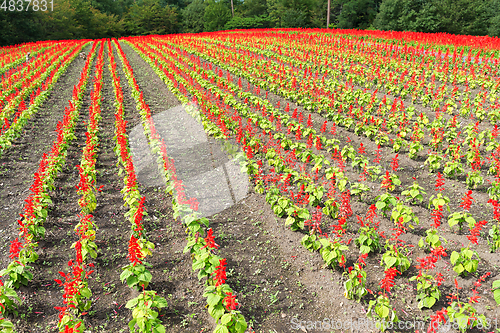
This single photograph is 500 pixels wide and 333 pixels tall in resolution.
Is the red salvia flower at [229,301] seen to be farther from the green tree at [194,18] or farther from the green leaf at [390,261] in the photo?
the green tree at [194,18]

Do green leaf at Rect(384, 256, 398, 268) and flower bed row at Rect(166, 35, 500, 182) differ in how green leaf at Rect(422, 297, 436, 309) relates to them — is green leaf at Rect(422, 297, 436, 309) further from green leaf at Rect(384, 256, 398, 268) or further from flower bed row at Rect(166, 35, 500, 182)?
flower bed row at Rect(166, 35, 500, 182)

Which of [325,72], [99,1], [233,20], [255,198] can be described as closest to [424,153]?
[255,198]

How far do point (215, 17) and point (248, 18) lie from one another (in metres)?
6.41

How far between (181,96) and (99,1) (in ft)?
240

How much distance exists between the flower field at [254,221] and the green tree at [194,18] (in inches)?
2121

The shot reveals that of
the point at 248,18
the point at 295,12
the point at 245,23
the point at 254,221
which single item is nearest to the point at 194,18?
the point at 248,18

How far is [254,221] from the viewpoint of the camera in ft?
20.6

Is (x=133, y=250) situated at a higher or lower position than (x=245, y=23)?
lower

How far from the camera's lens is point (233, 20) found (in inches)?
2224

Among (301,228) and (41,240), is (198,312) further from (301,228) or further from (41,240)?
(41,240)

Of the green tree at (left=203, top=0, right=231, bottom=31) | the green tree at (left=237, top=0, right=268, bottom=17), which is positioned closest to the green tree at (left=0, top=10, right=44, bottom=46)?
the green tree at (left=203, top=0, right=231, bottom=31)

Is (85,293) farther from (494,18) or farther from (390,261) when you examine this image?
(494,18)

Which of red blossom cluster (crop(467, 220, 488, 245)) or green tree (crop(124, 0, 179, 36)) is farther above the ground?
green tree (crop(124, 0, 179, 36))

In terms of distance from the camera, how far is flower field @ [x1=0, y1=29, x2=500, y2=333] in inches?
164
